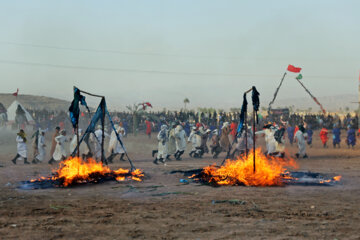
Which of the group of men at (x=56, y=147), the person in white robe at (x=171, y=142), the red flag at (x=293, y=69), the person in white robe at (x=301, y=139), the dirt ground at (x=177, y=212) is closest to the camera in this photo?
the dirt ground at (x=177, y=212)

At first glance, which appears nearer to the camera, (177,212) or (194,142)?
(177,212)

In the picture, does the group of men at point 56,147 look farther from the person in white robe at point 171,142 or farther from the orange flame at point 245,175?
the orange flame at point 245,175

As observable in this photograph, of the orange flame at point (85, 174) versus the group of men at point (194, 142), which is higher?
the group of men at point (194, 142)

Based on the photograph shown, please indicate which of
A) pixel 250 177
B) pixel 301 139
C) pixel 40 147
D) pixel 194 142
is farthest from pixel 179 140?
pixel 250 177

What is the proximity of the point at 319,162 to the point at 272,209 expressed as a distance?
39.8 ft

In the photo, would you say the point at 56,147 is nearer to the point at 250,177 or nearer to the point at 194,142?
the point at 194,142

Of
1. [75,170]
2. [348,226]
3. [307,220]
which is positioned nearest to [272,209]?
[307,220]

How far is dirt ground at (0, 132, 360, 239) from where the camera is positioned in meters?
6.44

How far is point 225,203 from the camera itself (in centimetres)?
875

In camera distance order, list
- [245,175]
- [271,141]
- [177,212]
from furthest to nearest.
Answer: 1. [271,141]
2. [245,175]
3. [177,212]

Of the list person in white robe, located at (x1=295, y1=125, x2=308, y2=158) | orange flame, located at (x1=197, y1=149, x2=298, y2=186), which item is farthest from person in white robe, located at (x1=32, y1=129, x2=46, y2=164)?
person in white robe, located at (x1=295, y1=125, x2=308, y2=158)

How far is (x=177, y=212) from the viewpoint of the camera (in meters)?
7.93

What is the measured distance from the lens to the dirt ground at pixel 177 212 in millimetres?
6438

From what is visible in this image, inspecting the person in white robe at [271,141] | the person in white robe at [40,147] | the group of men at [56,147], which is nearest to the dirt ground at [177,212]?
the group of men at [56,147]
